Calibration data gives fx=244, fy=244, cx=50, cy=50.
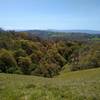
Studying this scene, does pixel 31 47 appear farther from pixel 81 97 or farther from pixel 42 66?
pixel 81 97

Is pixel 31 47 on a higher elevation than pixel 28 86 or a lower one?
lower

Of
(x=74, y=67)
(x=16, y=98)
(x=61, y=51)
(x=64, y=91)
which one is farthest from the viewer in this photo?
(x=61, y=51)

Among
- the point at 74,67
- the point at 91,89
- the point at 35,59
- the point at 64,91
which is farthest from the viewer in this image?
the point at 35,59

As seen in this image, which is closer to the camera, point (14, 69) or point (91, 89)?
point (91, 89)

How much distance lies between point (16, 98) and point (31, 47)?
276ft

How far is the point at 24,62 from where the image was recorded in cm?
7512

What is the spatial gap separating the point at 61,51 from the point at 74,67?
108ft

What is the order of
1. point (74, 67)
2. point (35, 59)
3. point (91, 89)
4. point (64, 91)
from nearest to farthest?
point (64, 91) < point (91, 89) < point (74, 67) < point (35, 59)

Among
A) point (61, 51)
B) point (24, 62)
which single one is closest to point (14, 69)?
point (24, 62)

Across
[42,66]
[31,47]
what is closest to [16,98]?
[42,66]

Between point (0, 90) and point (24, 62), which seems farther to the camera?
point (24, 62)

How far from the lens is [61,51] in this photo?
366 feet

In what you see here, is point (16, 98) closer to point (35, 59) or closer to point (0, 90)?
point (0, 90)

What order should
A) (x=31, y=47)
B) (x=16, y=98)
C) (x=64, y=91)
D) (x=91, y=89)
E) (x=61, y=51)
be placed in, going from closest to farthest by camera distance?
(x=16, y=98)
(x=64, y=91)
(x=91, y=89)
(x=31, y=47)
(x=61, y=51)
